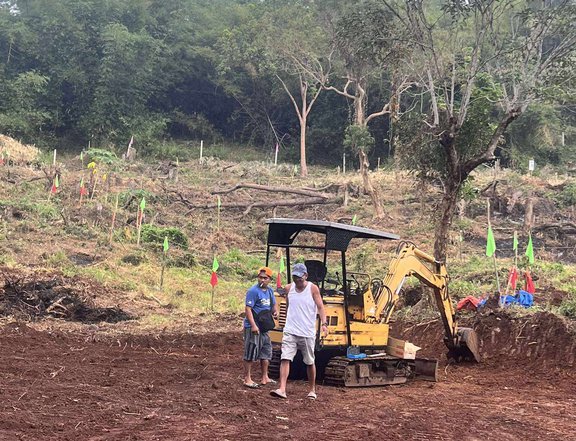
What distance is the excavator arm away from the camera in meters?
10.4

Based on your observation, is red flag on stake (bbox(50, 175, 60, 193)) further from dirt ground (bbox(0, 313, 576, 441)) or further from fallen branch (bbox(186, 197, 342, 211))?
dirt ground (bbox(0, 313, 576, 441))

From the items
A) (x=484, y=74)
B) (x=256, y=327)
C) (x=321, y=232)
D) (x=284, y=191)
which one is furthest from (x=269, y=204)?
(x=256, y=327)

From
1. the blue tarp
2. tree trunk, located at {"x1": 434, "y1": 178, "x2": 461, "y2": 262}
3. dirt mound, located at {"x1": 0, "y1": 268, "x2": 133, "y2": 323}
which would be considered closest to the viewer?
the blue tarp

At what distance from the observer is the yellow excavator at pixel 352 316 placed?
960cm

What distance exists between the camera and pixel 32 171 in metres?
30.1

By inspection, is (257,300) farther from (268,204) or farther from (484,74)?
(268,204)

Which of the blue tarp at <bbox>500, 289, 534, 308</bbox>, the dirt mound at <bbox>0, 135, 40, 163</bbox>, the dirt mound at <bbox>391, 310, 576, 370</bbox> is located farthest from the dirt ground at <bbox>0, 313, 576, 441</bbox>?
the dirt mound at <bbox>0, 135, 40, 163</bbox>

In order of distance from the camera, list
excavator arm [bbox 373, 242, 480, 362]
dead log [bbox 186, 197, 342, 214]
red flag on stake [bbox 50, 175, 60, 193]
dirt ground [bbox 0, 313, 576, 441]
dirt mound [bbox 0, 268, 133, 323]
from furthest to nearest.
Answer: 1. dead log [bbox 186, 197, 342, 214]
2. red flag on stake [bbox 50, 175, 60, 193]
3. dirt mound [bbox 0, 268, 133, 323]
4. excavator arm [bbox 373, 242, 480, 362]
5. dirt ground [bbox 0, 313, 576, 441]

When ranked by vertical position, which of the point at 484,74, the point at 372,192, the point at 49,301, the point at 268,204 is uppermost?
the point at 484,74

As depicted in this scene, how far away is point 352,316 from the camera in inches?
400

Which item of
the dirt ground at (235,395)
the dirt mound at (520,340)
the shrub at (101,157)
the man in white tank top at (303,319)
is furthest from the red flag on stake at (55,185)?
the man in white tank top at (303,319)

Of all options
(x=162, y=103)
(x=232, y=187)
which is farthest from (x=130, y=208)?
(x=162, y=103)

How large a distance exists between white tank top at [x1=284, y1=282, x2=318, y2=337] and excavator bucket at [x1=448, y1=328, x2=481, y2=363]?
4300 millimetres

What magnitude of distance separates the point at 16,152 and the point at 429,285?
93.5 feet
